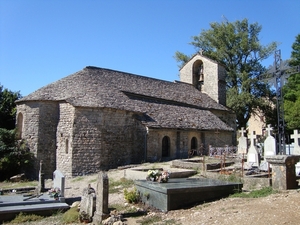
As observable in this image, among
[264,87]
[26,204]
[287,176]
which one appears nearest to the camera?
[287,176]

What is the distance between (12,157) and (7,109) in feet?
33.2

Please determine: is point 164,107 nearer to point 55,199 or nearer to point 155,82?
point 155,82

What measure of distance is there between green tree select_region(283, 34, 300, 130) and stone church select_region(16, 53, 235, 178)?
30.0 feet

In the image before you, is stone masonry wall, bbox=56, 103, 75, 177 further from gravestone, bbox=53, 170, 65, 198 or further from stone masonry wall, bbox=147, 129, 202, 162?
gravestone, bbox=53, 170, 65, 198

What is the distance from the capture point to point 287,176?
900 centimetres

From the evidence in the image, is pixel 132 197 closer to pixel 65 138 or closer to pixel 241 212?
pixel 241 212

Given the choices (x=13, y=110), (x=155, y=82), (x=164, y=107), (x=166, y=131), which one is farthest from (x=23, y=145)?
(x=155, y=82)

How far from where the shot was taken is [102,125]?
1961cm

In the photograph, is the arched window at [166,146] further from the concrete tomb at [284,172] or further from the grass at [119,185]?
the concrete tomb at [284,172]

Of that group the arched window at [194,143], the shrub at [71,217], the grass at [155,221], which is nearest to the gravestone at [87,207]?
the shrub at [71,217]

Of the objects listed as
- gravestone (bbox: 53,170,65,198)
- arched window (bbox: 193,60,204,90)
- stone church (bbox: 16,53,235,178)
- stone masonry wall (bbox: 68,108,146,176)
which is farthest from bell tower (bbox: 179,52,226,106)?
gravestone (bbox: 53,170,65,198)

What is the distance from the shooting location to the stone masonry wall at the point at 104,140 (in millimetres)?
18828

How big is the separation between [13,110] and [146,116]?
44.7ft

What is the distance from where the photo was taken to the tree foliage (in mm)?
19156
